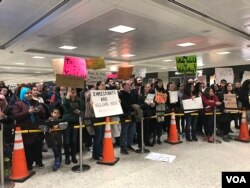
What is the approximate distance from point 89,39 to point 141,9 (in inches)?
127

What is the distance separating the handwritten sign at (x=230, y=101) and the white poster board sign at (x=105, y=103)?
9.63ft

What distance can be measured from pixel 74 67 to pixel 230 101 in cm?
391

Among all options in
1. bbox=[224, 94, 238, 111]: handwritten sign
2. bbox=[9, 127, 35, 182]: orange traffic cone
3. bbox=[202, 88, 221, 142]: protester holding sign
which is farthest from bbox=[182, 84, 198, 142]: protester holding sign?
bbox=[9, 127, 35, 182]: orange traffic cone

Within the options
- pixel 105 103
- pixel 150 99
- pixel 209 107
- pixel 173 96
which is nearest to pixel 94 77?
pixel 105 103

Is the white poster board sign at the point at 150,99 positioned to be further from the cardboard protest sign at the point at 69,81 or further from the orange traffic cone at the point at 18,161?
the orange traffic cone at the point at 18,161

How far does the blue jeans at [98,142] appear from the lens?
417 centimetres

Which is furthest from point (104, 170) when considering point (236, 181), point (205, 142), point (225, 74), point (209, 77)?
point (209, 77)

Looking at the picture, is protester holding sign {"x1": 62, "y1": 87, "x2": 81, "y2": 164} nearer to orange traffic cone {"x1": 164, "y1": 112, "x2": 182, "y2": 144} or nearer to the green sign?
orange traffic cone {"x1": 164, "y1": 112, "x2": 182, "y2": 144}

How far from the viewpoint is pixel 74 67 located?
3730mm

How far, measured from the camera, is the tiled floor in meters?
3.24

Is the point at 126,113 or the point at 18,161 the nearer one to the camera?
the point at 18,161

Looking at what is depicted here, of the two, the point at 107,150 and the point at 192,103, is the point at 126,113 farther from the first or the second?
the point at 192,103

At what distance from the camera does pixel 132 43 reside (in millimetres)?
8273

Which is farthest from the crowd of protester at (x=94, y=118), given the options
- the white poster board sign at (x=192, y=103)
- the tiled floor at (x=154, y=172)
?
the tiled floor at (x=154, y=172)
